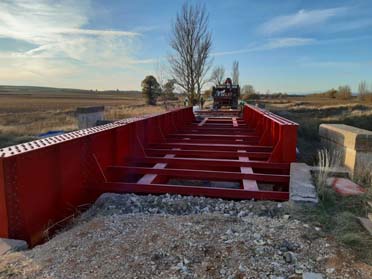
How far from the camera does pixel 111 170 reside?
17.1 feet

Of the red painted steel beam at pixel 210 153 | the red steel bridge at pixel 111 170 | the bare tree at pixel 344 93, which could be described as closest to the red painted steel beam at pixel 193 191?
the red steel bridge at pixel 111 170

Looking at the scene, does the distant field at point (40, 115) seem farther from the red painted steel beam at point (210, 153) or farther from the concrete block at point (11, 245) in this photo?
the concrete block at point (11, 245)

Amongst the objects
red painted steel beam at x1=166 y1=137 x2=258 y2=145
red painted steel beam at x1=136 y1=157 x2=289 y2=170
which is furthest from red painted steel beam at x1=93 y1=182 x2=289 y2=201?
red painted steel beam at x1=166 y1=137 x2=258 y2=145

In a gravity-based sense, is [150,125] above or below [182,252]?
above

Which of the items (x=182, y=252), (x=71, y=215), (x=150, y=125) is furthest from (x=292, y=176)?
(x=150, y=125)

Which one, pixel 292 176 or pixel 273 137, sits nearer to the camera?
pixel 292 176

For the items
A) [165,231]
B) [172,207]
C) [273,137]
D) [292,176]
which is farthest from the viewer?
[273,137]

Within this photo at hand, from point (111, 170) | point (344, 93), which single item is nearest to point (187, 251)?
point (111, 170)

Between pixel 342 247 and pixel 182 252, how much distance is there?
1431 mm

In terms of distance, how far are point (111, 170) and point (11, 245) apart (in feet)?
7.53

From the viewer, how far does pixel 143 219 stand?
3.43m

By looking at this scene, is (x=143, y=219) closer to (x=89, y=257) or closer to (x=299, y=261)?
(x=89, y=257)

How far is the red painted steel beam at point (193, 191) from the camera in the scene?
4.29 metres

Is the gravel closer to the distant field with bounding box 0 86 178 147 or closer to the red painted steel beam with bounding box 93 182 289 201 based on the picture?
the red painted steel beam with bounding box 93 182 289 201
